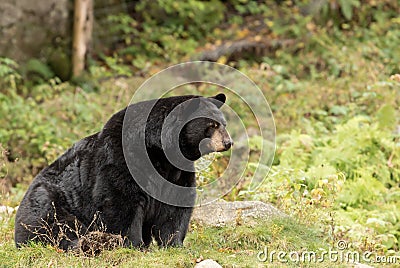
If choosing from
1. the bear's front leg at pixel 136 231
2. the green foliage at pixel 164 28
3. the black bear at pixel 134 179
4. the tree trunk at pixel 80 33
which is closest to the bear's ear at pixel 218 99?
the black bear at pixel 134 179

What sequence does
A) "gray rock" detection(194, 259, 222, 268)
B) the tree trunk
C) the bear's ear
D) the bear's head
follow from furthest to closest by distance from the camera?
the tree trunk < the bear's ear < the bear's head < "gray rock" detection(194, 259, 222, 268)

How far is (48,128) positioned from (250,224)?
19.0 feet

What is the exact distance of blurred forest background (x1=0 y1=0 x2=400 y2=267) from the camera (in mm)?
6914

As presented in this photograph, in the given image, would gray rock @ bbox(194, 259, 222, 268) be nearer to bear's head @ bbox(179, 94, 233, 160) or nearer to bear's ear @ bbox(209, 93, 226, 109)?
bear's head @ bbox(179, 94, 233, 160)

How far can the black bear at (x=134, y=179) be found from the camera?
18.7ft

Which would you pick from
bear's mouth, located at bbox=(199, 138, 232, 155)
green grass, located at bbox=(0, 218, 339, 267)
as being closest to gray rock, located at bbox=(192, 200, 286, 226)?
green grass, located at bbox=(0, 218, 339, 267)

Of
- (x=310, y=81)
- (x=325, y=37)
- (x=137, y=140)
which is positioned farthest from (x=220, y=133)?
(x=325, y=37)

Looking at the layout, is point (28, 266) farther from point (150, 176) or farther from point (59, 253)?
point (150, 176)

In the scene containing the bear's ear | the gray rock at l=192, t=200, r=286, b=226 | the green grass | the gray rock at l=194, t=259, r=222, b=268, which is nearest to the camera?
the gray rock at l=194, t=259, r=222, b=268

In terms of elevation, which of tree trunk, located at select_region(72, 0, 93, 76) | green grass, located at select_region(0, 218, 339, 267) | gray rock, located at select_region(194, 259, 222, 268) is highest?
tree trunk, located at select_region(72, 0, 93, 76)

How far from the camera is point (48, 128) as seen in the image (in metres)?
11.4

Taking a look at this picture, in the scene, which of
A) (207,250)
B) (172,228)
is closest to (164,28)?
(172,228)

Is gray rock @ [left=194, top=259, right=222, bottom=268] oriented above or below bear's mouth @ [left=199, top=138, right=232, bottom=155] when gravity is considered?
below

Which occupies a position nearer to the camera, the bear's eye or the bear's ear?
the bear's eye
